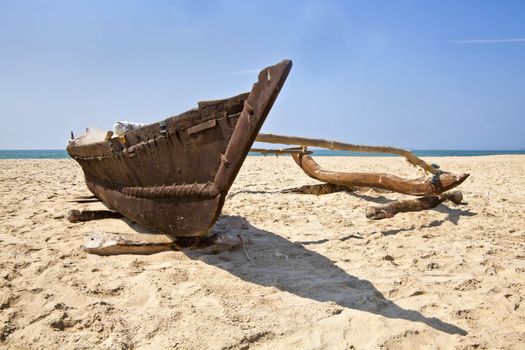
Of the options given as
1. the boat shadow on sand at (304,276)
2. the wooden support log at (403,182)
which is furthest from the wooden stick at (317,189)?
the boat shadow on sand at (304,276)

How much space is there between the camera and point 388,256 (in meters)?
2.94

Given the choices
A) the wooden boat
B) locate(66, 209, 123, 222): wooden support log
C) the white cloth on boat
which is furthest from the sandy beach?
the white cloth on boat

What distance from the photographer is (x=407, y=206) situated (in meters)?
4.34

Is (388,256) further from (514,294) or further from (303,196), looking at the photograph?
(303,196)

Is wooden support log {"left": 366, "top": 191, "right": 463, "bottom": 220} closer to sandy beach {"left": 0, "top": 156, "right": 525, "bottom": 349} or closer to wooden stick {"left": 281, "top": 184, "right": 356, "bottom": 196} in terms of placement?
sandy beach {"left": 0, "top": 156, "right": 525, "bottom": 349}

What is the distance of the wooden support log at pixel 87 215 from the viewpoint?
155 inches

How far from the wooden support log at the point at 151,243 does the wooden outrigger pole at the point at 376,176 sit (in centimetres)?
233

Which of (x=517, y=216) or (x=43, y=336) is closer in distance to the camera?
(x=43, y=336)

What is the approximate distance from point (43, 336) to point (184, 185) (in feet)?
4.13

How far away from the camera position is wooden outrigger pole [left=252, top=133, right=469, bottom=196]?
3992 mm

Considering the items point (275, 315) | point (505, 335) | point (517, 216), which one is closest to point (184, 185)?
point (275, 315)

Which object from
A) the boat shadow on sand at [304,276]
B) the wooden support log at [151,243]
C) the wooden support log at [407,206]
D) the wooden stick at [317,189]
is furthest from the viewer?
the wooden stick at [317,189]

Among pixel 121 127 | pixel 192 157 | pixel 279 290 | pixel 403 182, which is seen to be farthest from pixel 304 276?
pixel 403 182

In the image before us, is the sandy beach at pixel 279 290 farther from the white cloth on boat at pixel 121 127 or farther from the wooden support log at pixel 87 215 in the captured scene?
the white cloth on boat at pixel 121 127
